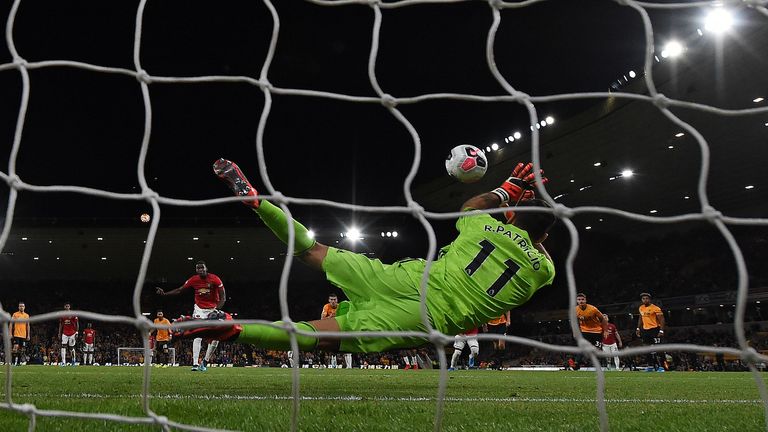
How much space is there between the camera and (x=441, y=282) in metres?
3.93

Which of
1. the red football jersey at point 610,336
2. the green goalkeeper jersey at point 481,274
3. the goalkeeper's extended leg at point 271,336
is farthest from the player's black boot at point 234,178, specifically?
the red football jersey at point 610,336

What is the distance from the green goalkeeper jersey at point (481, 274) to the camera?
393 cm

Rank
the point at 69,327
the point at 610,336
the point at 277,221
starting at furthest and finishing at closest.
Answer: the point at 69,327 < the point at 610,336 < the point at 277,221

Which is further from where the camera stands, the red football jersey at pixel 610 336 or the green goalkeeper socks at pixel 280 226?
the red football jersey at pixel 610 336

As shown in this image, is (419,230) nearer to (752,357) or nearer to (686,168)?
(686,168)

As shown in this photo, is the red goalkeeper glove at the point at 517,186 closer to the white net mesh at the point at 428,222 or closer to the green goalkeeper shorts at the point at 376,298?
the green goalkeeper shorts at the point at 376,298

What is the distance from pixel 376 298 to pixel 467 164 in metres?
1.15

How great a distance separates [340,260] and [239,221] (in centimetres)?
2609

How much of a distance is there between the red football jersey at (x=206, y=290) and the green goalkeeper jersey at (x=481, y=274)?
790 centimetres

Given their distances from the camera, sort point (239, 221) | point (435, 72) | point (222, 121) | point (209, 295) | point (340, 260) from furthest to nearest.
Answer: point (239, 221) → point (222, 121) → point (435, 72) → point (209, 295) → point (340, 260)

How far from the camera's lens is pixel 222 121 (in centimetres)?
2203

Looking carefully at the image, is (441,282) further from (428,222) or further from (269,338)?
(428,222)

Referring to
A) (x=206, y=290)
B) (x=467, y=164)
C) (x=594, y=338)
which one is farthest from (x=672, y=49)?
(x=467, y=164)

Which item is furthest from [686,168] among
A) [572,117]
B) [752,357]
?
[752,357]
